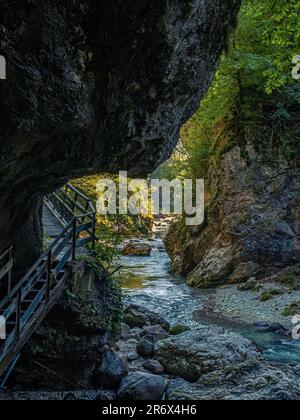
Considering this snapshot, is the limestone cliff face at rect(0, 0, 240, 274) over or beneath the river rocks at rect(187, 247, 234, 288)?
over

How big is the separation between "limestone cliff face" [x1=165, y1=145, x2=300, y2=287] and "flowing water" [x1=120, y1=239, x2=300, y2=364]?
160 cm

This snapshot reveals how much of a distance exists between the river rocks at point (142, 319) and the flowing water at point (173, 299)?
2.88 ft

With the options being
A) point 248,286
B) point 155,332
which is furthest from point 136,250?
point 155,332

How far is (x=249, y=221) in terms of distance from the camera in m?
21.3

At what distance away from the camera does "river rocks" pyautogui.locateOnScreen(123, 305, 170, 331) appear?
569 inches

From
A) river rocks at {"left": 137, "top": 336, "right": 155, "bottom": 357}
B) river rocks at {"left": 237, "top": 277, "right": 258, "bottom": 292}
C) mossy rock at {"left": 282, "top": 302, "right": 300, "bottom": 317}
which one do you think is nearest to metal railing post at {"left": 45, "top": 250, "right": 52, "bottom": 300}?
river rocks at {"left": 137, "top": 336, "right": 155, "bottom": 357}

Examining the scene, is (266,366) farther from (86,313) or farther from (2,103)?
(2,103)

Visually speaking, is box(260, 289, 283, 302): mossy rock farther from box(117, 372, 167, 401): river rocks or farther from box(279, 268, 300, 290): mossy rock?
box(117, 372, 167, 401): river rocks

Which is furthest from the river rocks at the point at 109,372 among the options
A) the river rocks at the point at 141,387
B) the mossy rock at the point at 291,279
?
the mossy rock at the point at 291,279

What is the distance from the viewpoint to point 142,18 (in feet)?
20.3

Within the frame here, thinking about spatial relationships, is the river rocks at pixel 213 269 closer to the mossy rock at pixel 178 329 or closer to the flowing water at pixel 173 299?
the flowing water at pixel 173 299

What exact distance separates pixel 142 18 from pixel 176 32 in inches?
30.4

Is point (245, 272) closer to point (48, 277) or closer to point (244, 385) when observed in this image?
point (244, 385)

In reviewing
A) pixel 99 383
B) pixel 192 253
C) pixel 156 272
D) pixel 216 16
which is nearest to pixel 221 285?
pixel 192 253
